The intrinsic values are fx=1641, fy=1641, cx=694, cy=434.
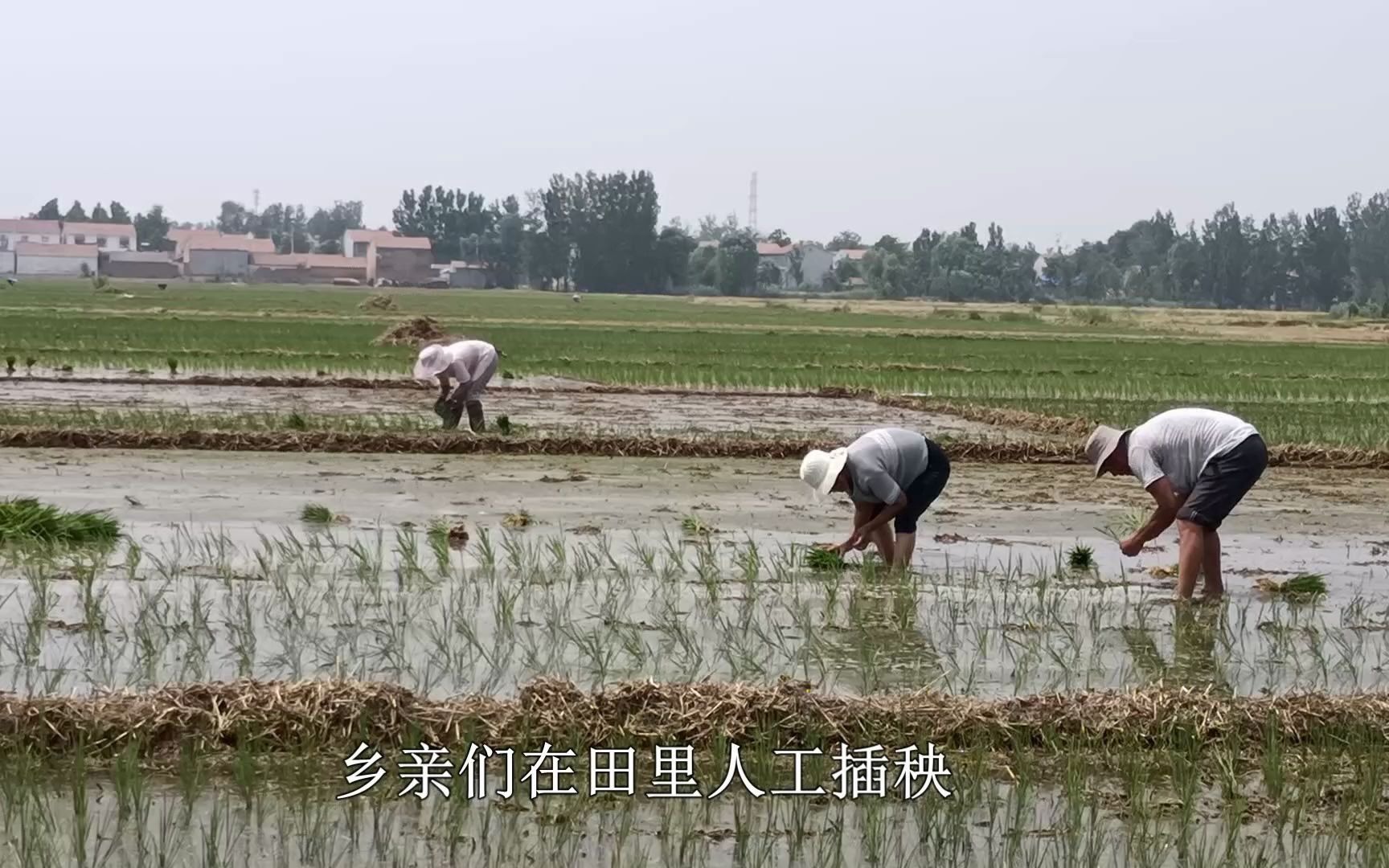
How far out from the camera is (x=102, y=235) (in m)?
109

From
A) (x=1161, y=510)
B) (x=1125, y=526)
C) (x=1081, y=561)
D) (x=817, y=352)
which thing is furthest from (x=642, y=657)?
(x=817, y=352)

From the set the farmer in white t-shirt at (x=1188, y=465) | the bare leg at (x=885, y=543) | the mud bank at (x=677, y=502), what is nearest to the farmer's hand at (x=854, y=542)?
the bare leg at (x=885, y=543)

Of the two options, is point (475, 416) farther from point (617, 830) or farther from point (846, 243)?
point (846, 243)

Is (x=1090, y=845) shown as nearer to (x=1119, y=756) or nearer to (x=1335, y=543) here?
(x=1119, y=756)

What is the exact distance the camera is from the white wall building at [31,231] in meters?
104

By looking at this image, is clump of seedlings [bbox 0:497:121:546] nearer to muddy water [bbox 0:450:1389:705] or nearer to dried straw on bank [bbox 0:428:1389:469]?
muddy water [bbox 0:450:1389:705]

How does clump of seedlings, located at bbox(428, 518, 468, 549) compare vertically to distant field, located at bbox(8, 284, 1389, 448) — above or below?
below

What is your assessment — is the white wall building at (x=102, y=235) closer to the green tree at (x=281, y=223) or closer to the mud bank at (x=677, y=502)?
the green tree at (x=281, y=223)

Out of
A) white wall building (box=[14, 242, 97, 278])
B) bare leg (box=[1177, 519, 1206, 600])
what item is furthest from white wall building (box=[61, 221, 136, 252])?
bare leg (box=[1177, 519, 1206, 600])

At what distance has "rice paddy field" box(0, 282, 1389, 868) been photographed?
3.99m

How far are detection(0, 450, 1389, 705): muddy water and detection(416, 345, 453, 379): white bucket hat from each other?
102 cm

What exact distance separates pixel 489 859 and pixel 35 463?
26.6 ft

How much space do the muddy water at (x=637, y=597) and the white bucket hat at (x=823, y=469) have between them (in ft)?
1.61

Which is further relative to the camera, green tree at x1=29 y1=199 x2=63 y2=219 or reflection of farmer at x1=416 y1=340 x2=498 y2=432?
green tree at x1=29 y1=199 x2=63 y2=219
